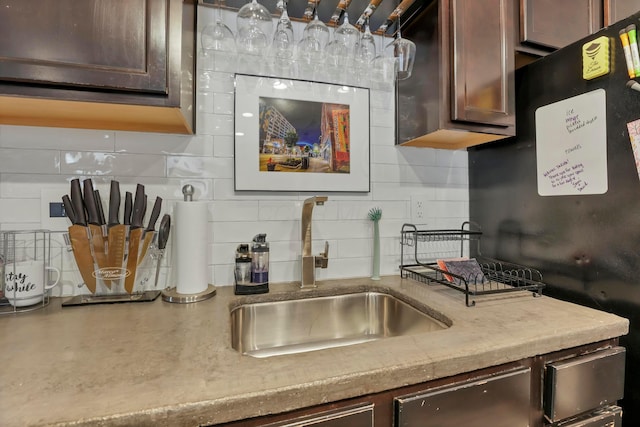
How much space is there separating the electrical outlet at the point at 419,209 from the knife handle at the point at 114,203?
1.33 meters

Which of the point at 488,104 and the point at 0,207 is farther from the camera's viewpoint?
the point at 488,104

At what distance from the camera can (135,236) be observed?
1.14m

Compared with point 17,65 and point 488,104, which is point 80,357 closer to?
point 17,65

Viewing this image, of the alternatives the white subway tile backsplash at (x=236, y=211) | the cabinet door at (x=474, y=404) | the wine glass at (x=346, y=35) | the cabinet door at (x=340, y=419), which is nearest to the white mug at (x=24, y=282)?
the white subway tile backsplash at (x=236, y=211)

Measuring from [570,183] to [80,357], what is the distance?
167 cm

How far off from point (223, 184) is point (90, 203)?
0.48 meters

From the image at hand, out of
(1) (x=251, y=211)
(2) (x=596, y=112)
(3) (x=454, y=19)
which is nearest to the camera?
(2) (x=596, y=112)

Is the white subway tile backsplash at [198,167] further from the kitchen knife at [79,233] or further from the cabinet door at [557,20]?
the cabinet door at [557,20]

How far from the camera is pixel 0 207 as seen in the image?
1120mm

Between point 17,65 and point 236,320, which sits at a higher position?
point 17,65

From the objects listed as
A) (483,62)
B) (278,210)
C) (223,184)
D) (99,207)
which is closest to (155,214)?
(99,207)

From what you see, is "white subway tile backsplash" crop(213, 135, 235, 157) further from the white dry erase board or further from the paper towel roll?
the white dry erase board

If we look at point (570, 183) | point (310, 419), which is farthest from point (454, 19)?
point (310, 419)

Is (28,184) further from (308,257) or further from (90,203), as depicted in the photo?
(308,257)
